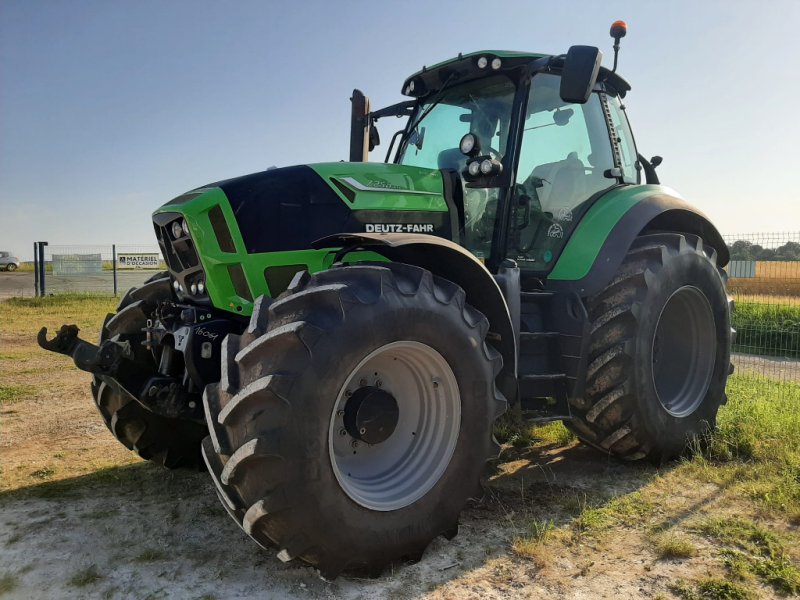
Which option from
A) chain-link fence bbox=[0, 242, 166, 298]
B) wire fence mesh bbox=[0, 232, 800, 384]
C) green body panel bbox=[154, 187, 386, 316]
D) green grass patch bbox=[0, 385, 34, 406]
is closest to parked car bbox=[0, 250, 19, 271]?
chain-link fence bbox=[0, 242, 166, 298]

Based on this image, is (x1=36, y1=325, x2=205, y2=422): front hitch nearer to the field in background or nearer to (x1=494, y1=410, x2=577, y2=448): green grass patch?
the field in background

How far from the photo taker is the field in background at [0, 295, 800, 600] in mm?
2844

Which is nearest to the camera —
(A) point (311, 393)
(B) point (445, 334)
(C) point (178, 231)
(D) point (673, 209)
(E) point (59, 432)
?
(A) point (311, 393)

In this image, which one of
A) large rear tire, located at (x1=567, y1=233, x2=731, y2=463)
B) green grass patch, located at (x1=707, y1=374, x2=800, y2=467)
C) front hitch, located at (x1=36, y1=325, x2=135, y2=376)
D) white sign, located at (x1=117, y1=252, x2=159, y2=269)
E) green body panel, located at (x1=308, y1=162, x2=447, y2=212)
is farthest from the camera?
white sign, located at (x1=117, y1=252, x2=159, y2=269)

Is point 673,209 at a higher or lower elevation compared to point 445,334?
higher

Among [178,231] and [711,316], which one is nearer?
[178,231]

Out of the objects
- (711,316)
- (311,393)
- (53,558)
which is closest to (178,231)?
(311,393)

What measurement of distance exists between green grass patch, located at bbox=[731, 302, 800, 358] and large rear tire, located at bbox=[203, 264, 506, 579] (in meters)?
10.4

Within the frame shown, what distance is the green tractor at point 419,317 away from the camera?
266 centimetres

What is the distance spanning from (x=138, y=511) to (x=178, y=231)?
1.66 m

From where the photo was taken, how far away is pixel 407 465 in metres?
3.26

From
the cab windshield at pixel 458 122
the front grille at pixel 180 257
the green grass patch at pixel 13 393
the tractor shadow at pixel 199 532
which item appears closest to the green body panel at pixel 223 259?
the front grille at pixel 180 257

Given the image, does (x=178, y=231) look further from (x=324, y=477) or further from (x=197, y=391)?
(x=324, y=477)

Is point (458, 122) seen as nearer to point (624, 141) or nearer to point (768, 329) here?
point (624, 141)
